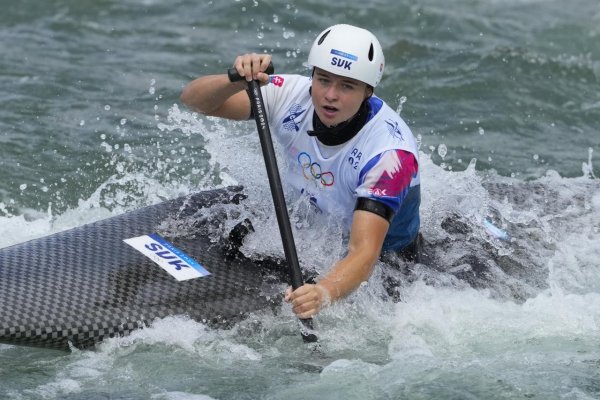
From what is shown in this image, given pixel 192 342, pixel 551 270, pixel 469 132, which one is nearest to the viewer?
pixel 192 342

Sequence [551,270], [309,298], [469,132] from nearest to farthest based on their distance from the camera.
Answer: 1. [309,298]
2. [551,270]
3. [469,132]

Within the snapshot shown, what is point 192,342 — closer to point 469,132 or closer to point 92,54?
point 469,132

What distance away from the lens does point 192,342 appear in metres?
5.12

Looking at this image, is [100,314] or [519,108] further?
[519,108]

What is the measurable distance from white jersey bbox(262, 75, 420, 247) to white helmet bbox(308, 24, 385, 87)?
0.77ft

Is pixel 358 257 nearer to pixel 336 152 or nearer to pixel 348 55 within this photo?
pixel 336 152

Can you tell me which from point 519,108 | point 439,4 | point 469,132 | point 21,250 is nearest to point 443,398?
point 21,250

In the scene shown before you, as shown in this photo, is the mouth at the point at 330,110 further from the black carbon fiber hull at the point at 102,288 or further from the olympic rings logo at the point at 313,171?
the black carbon fiber hull at the point at 102,288

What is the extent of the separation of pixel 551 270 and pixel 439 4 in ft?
24.1

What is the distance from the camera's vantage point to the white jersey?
508cm

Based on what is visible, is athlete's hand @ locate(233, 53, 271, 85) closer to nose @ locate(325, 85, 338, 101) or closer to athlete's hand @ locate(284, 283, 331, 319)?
nose @ locate(325, 85, 338, 101)

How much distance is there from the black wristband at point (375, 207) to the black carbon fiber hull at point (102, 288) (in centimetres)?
73

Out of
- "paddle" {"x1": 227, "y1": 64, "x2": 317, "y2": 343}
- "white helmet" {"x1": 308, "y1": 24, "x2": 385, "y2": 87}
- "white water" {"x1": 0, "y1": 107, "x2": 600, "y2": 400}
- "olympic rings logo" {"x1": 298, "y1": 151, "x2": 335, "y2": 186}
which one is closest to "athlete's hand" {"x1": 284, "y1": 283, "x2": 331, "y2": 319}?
"paddle" {"x1": 227, "y1": 64, "x2": 317, "y2": 343}

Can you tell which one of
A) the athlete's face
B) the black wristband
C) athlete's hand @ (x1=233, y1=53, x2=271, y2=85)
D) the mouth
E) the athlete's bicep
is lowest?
the black wristband
